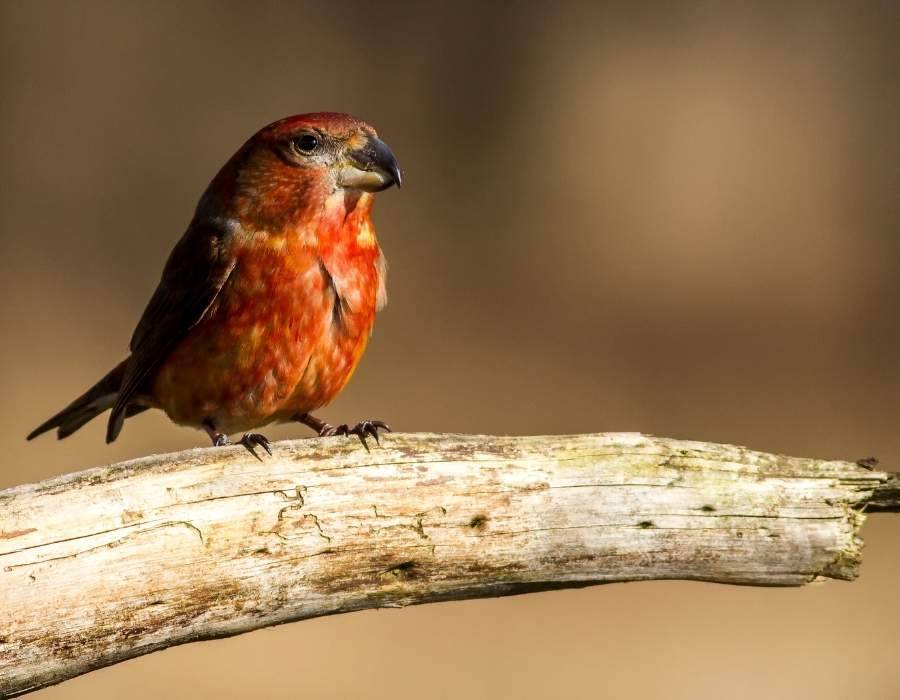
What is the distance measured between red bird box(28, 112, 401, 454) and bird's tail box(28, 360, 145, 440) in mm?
453

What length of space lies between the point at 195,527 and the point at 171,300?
1057 millimetres

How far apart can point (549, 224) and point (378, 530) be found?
174 inches

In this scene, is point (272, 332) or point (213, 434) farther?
point (213, 434)

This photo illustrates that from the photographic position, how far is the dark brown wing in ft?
11.2

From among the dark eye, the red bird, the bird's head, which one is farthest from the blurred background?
the dark eye

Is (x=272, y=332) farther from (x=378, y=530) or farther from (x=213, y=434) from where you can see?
(x=378, y=530)

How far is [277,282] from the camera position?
3363 mm

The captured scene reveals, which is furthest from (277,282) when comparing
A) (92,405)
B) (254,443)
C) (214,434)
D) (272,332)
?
(92,405)

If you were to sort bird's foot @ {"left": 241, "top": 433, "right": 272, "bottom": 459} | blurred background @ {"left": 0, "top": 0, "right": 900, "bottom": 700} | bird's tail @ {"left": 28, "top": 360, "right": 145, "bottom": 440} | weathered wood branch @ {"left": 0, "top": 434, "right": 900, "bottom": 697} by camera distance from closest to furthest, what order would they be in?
weathered wood branch @ {"left": 0, "top": 434, "right": 900, "bottom": 697} < bird's foot @ {"left": 241, "top": 433, "right": 272, "bottom": 459} < bird's tail @ {"left": 28, "top": 360, "right": 145, "bottom": 440} < blurred background @ {"left": 0, "top": 0, "right": 900, "bottom": 700}

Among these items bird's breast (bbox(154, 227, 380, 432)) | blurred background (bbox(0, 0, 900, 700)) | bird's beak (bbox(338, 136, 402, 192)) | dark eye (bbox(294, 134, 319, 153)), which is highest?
blurred background (bbox(0, 0, 900, 700))

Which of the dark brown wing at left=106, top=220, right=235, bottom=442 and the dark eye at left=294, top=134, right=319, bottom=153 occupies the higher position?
Result: the dark eye at left=294, top=134, right=319, bottom=153

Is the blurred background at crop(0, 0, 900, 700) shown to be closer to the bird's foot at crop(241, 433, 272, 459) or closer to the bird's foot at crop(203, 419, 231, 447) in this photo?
the bird's foot at crop(203, 419, 231, 447)

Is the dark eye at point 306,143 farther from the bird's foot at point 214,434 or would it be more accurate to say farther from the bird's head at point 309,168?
the bird's foot at point 214,434

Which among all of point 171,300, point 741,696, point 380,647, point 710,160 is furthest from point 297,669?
point 710,160
